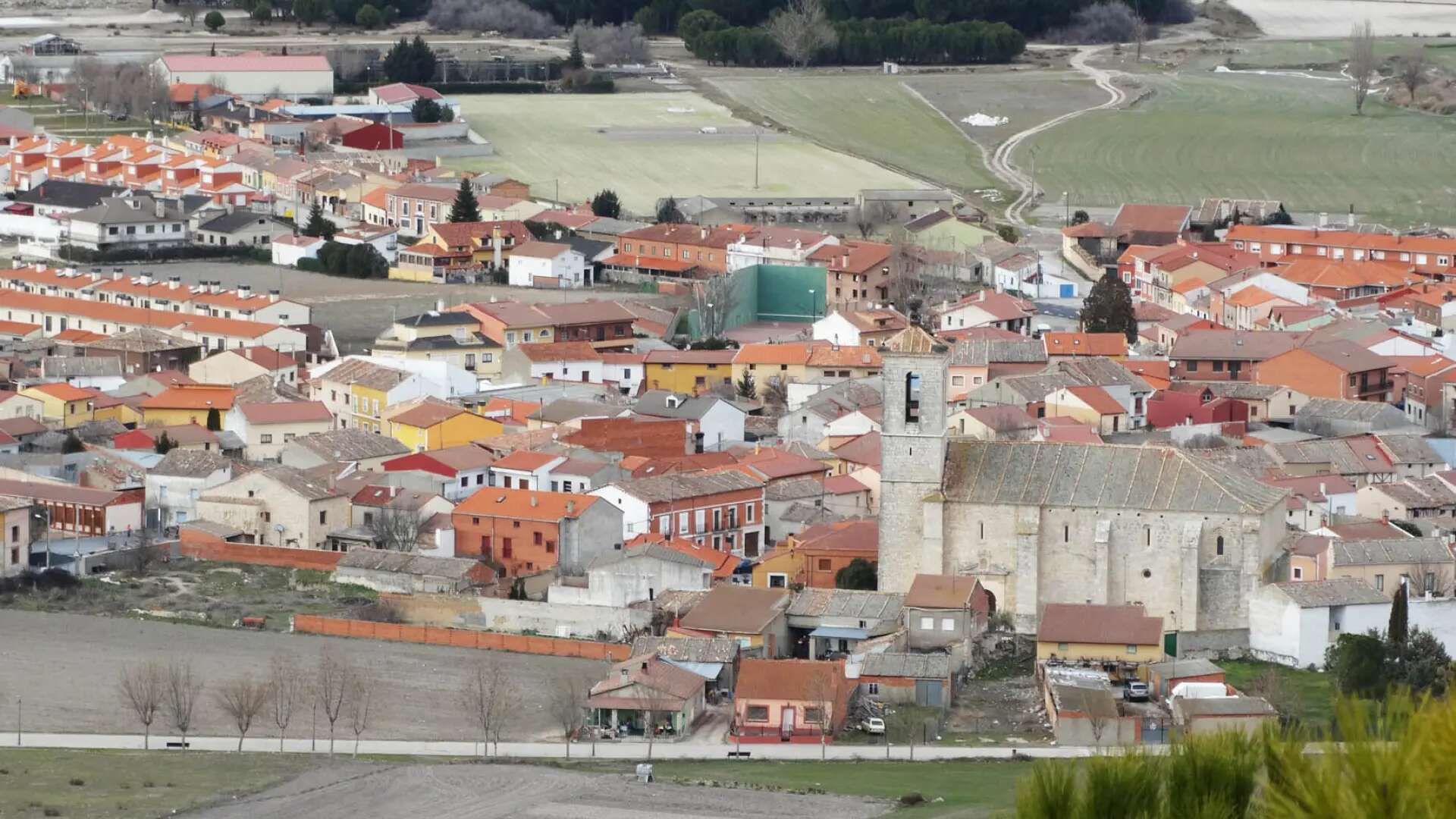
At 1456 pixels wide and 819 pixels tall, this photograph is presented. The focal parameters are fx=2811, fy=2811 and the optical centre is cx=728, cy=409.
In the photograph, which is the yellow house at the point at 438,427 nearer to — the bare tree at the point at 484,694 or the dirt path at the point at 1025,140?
the bare tree at the point at 484,694

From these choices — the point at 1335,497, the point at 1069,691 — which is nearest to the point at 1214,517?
the point at 1069,691

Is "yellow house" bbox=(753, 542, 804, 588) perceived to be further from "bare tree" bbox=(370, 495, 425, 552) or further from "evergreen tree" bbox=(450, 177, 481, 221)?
"evergreen tree" bbox=(450, 177, 481, 221)

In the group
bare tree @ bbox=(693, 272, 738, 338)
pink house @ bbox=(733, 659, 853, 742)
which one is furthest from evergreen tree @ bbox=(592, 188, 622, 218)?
pink house @ bbox=(733, 659, 853, 742)

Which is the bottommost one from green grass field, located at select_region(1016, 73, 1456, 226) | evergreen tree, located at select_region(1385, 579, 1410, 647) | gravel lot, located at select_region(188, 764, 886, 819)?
green grass field, located at select_region(1016, 73, 1456, 226)

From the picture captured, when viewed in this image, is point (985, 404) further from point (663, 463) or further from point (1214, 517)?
point (1214, 517)

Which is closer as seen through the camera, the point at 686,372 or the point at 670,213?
the point at 686,372

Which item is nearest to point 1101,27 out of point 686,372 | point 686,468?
point 686,372

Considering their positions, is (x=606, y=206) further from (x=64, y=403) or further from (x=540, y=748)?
(x=540, y=748)
